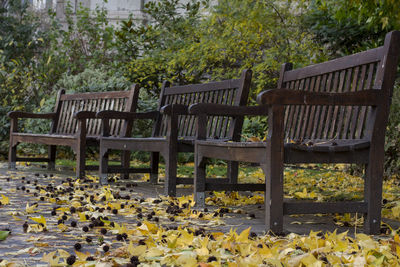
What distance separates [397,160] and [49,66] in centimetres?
829

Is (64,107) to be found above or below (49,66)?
below

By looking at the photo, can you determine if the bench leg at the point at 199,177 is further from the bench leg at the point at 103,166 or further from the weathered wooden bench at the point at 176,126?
the bench leg at the point at 103,166

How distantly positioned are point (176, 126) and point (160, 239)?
2.09 meters

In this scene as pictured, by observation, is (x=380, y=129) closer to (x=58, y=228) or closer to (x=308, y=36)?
(x=58, y=228)

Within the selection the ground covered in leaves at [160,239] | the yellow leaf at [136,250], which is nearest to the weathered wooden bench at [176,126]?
the ground covered in leaves at [160,239]

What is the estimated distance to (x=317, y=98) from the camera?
10.4 feet

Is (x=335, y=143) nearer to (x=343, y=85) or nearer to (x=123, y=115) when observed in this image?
(x=343, y=85)

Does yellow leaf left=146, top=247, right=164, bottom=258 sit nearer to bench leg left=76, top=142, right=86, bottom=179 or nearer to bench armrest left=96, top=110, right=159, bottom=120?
bench armrest left=96, top=110, right=159, bottom=120

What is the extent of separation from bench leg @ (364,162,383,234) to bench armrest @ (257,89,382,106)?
0.40m

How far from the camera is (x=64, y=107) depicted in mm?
7977

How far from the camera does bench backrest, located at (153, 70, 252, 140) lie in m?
4.90

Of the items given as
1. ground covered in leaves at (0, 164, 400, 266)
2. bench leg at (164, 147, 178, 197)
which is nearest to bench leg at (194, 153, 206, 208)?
ground covered in leaves at (0, 164, 400, 266)

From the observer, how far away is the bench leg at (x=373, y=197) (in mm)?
3352

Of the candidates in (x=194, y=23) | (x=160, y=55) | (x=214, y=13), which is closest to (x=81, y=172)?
(x=214, y=13)
